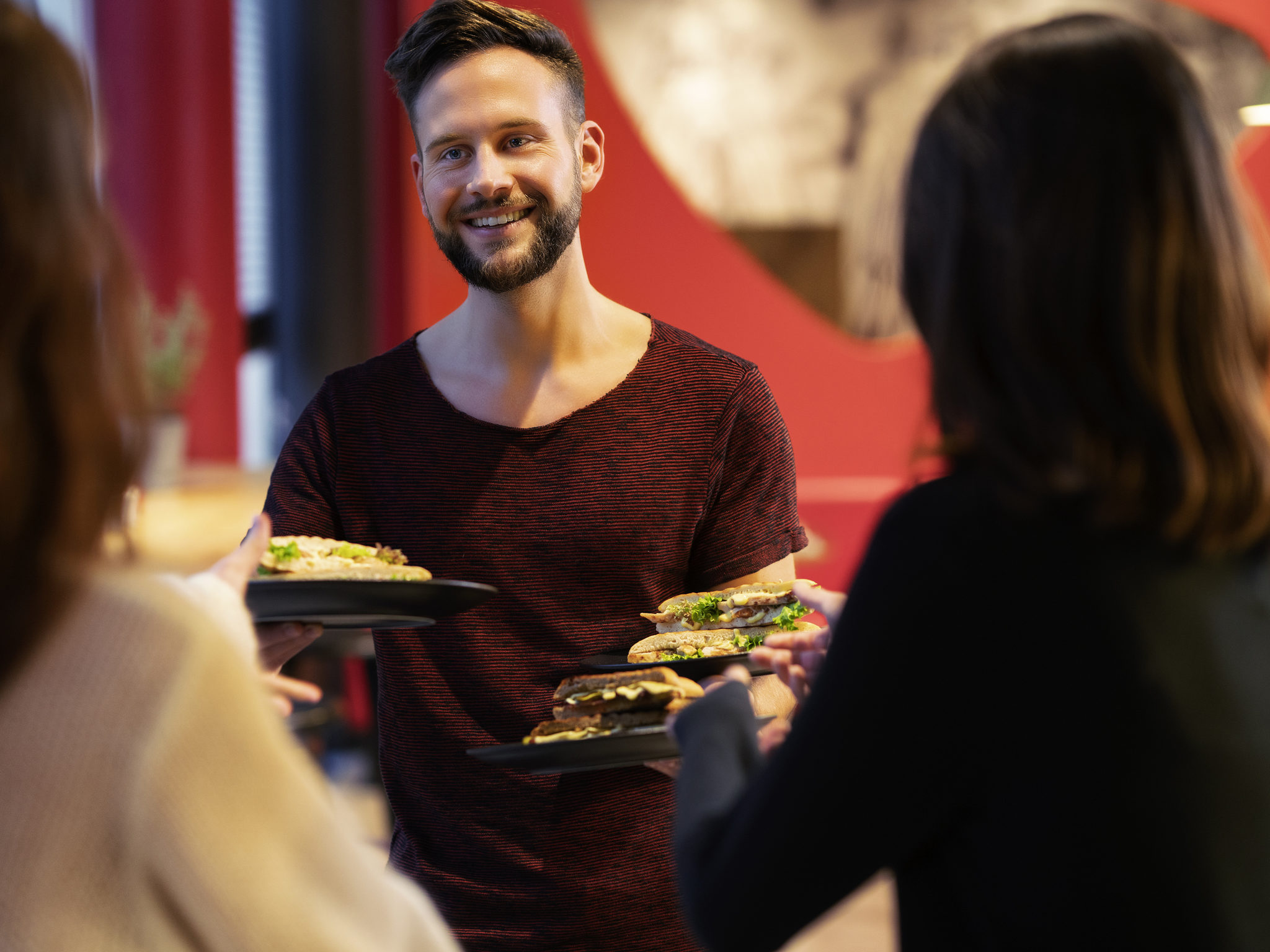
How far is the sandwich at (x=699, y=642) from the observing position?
5.03 ft

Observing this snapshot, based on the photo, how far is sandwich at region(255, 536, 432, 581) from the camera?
1.46m

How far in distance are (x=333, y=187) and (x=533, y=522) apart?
13.7 feet

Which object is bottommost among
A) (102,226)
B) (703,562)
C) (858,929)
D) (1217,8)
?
(858,929)

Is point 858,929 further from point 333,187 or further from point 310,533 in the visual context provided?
point 333,187

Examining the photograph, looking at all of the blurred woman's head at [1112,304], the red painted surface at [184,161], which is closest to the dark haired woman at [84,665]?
the blurred woman's head at [1112,304]

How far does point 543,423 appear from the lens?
5.37 ft

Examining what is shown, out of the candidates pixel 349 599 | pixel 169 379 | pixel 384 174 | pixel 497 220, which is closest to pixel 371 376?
pixel 497 220

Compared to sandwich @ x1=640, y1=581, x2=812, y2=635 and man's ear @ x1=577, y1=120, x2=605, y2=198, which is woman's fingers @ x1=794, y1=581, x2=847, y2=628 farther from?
man's ear @ x1=577, y1=120, x2=605, y2=198

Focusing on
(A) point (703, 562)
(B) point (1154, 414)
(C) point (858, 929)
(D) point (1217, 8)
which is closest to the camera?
(B) point (1154, 414)

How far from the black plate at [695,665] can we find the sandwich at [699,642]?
0.04 meters

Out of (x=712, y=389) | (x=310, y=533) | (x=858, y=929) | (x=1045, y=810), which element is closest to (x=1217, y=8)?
(x=858, y=929)

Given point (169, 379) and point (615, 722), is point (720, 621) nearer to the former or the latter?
point (615, 722)

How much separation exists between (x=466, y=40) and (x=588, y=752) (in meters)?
0.95

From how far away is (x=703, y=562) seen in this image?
5.50 ft
